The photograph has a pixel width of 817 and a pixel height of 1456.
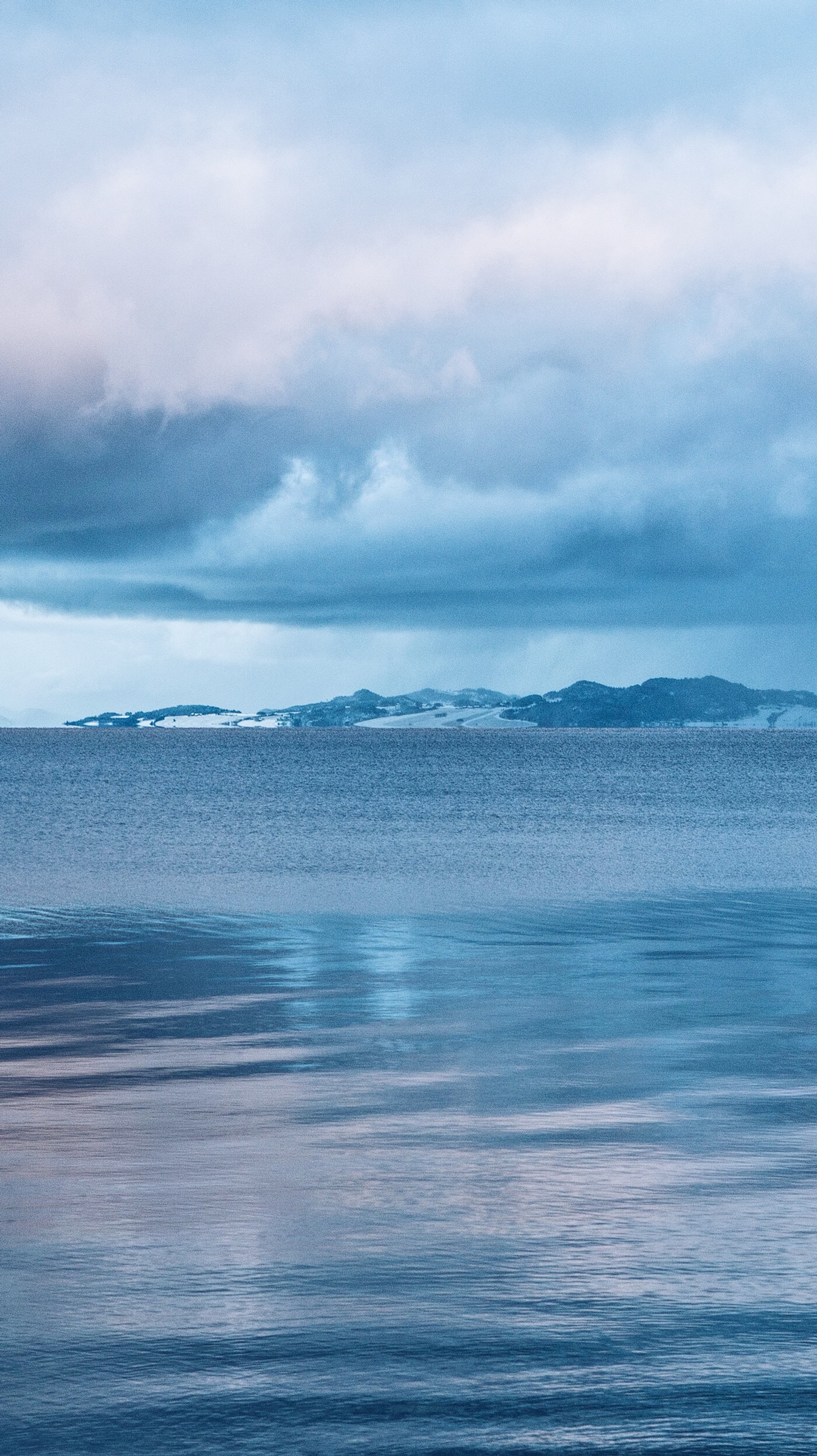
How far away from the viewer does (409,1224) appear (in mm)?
11195

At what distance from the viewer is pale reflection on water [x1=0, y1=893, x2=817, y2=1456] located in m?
8.05

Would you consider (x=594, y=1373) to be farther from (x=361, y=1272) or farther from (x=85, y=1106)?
(x=85, y=1106)

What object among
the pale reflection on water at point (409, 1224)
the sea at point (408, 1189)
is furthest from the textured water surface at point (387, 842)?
the pale reflection on water at point (409, 1224)

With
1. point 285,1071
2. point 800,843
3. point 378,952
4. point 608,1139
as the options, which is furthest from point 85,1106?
point 800,843

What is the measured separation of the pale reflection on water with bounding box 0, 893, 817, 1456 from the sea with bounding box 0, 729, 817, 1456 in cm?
3

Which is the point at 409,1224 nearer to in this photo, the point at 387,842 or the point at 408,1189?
the point at 408,1189

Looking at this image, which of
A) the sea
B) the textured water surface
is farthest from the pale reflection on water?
the textured water surface

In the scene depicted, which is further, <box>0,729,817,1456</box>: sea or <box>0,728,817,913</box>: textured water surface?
<box>0,728,817,913</box>: textured water surface

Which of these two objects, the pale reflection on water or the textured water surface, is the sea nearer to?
the pale reflection on water

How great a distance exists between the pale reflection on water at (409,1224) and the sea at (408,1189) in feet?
0.10

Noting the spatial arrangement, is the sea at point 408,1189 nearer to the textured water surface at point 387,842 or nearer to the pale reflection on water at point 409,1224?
the pale reflection on water at point 409,1224

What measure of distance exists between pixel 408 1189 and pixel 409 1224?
3.13 feet

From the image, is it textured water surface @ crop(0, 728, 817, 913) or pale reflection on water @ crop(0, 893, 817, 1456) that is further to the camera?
textured water surface @ crop(0, 728, 817, 913)

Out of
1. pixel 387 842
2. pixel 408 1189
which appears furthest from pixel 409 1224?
pixel 387 842
